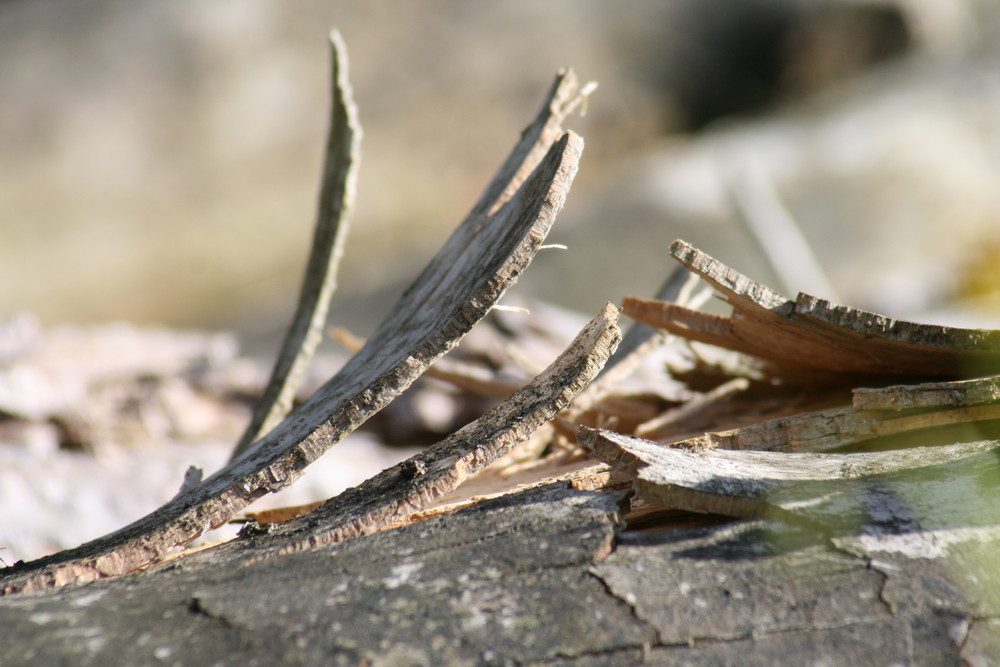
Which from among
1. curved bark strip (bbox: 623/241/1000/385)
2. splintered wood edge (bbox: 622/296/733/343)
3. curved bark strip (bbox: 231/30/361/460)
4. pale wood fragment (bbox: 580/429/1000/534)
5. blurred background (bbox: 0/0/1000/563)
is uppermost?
blurred background (bbox: 0/0/1000/563)

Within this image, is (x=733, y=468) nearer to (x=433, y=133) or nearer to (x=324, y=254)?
(x=324, y=254)

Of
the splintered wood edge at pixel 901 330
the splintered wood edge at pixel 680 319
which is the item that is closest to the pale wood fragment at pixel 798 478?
the splintered wood edge at pixel 901 330

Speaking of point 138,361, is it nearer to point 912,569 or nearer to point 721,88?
point 912,569

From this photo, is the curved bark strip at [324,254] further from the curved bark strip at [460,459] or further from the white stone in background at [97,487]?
the curved bark strip at [460,459]

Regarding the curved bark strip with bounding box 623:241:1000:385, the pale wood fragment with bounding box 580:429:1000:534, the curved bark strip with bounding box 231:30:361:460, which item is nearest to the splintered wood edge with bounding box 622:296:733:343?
the curved bark strip with bounding box 623:241:1000:385

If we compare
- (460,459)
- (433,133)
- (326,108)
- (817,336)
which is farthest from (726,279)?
(326,108)

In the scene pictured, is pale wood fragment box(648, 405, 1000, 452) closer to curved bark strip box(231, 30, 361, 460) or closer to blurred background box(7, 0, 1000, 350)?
curved bark strip box(231, 30, 361, 460)
